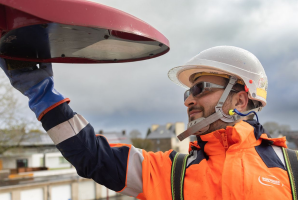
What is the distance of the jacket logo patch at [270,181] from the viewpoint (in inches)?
73.5

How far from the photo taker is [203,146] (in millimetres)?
2287

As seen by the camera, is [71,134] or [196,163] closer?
[71,134]

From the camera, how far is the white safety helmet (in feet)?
8.14

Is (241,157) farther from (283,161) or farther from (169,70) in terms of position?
(169,70)

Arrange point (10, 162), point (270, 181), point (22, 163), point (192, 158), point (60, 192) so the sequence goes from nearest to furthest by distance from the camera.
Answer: point (270, 181) < point (192, 158) < point (60, 192) < point (10, 162) < point (22, 163)

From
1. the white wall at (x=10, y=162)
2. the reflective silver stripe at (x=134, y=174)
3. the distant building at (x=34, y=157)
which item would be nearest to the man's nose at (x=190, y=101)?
the reflective silver stripe at (x=134, y=174)

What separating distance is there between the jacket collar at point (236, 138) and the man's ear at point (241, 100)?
223mm

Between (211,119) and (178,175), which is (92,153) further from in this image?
(211,119)

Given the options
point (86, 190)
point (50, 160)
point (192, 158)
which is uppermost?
point (192, 158)

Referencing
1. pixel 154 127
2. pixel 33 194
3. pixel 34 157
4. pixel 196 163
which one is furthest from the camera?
pixel 154 127

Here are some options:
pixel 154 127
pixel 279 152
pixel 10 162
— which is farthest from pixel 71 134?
pixel 154 127

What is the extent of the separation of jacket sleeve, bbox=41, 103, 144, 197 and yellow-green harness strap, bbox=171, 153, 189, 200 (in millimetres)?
298

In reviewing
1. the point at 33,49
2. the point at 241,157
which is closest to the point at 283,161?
the point at 241,157

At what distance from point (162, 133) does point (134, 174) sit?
6341cm
